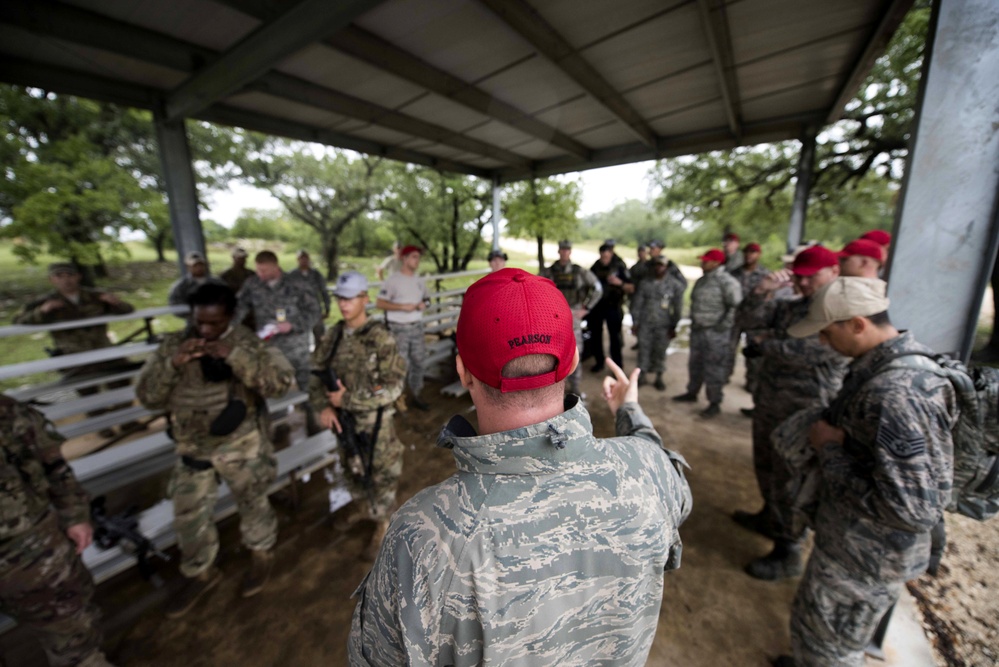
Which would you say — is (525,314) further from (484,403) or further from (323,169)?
(323,169)

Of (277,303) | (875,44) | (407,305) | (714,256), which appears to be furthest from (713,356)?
(277,303)

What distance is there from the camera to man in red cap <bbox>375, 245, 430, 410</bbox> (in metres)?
5.14

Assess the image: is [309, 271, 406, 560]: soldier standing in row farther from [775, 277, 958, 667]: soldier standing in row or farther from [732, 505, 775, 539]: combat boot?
[732, 505, 775, 539]: combat boot

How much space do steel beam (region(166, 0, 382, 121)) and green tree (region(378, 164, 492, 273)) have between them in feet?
24.2

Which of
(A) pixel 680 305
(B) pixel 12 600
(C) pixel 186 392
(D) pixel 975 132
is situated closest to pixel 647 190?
(A) pixel 680 305

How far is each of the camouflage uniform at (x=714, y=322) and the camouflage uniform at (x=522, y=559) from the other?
15.2 ft

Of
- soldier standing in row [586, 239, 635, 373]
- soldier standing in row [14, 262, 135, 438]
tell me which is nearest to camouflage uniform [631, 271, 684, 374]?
soldier standing in row [586, 239, 635, 373]

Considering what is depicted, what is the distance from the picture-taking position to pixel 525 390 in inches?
37.6

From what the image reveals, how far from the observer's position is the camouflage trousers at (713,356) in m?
5.00

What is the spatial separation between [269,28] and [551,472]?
4.02 m

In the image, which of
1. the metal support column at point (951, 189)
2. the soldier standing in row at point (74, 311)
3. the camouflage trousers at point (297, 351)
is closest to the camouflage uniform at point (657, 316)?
the metal support column at point (951, 189)

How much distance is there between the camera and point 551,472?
0.92 meters

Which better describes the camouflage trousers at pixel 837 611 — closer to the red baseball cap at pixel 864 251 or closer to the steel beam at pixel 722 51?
the red baseball cap at pixel 864 251

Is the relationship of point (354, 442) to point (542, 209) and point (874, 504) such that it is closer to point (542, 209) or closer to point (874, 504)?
point (874, 504)
